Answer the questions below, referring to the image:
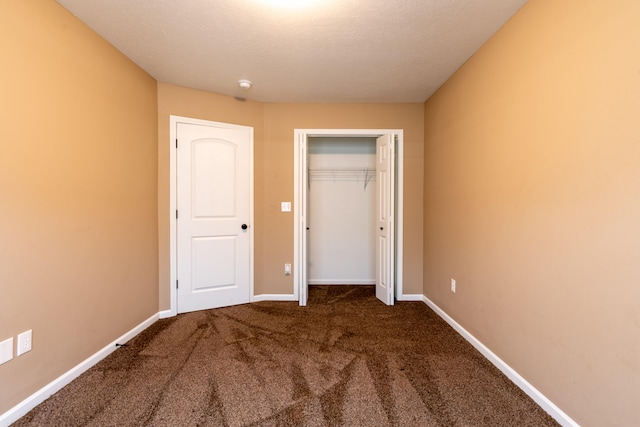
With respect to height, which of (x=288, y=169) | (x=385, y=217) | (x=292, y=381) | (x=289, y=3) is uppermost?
(x=289, y=3)

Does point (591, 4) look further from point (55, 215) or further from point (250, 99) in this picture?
point (55, 215)

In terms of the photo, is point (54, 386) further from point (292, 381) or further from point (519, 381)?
point (519, 381)

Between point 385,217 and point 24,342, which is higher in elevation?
point 385,217

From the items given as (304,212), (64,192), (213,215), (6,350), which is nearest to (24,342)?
(6,350)

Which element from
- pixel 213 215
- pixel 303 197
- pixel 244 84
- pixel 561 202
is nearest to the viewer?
pixel 561 202

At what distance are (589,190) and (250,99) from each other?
3.11 m

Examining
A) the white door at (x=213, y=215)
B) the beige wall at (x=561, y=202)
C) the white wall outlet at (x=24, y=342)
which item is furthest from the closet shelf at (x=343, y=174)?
the white wall outlet at (x=24, y=342)

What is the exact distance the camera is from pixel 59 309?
1.77 meters

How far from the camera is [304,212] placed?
10.9 feet

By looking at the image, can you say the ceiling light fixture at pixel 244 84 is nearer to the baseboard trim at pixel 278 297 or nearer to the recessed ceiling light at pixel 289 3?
the recessed ceiling light at pixel 289 3

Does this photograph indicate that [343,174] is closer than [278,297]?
No

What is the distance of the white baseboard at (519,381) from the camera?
146 cm

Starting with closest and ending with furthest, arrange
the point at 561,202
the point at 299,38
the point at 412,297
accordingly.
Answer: the point at 561,202 → the point at 299,38 → the point at 412,297

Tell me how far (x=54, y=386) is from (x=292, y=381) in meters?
1.47
